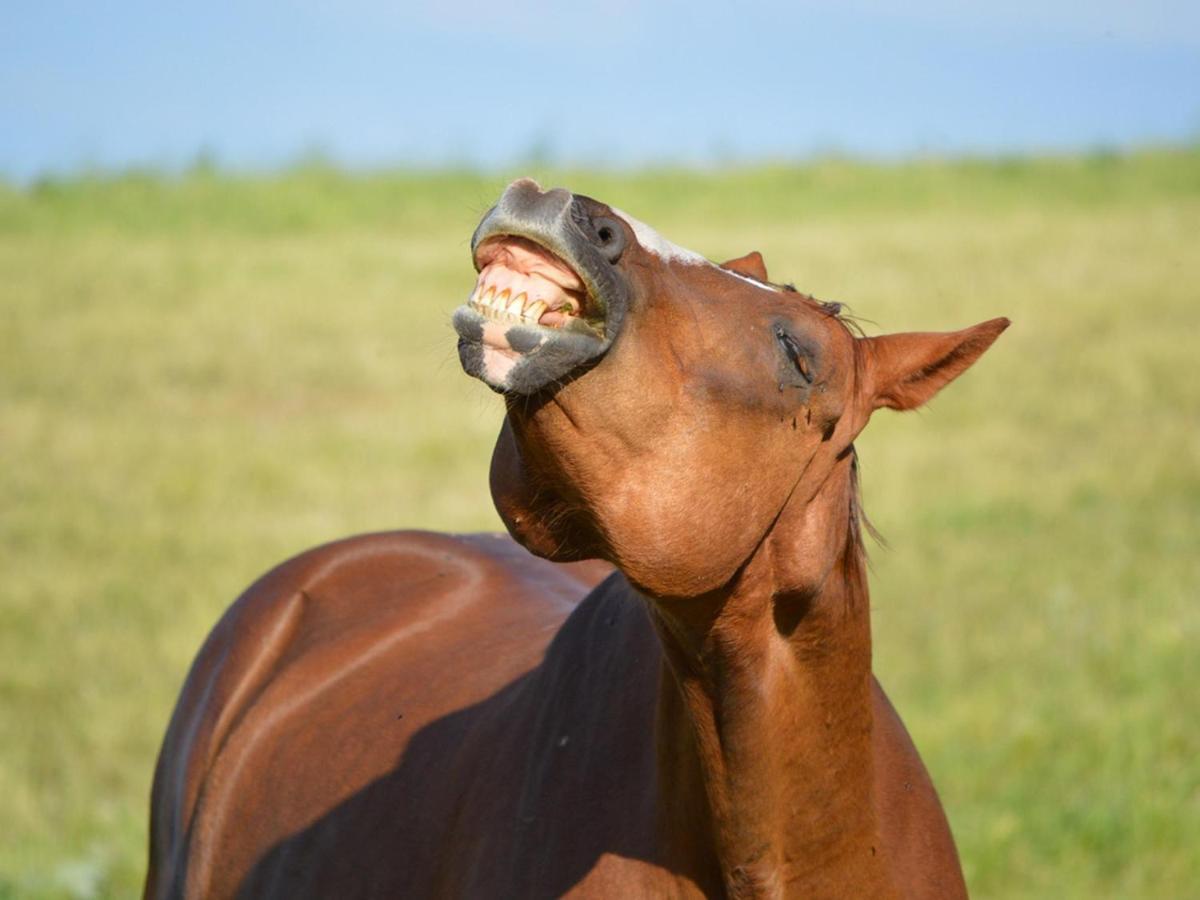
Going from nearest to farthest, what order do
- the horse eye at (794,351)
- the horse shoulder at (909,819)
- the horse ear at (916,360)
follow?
the horse eye at (794,351), the horse ear at (916,360), the horse shoulder at (909,819)

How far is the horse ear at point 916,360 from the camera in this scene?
2.22 meters

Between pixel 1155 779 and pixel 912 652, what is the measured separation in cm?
159

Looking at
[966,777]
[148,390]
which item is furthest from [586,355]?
[148,390]

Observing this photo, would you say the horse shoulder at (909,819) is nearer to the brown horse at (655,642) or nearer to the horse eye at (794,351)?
the brown horse at (655,642)

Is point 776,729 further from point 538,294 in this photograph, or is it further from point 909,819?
point 538,294

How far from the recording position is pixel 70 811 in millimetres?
5387

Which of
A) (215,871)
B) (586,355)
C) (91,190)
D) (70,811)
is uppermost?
(91,190)

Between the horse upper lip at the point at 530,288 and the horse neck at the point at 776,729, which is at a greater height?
the horse upper lip at the point at 530,288

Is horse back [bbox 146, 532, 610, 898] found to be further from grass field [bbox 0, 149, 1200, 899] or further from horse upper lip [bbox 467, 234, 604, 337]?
horse upper lip [bbox 467, 234, 604, 337]

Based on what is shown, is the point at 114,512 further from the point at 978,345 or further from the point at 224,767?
the point at 978,345

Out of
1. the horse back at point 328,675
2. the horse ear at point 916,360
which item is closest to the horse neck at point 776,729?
the horse ear at point 916,360

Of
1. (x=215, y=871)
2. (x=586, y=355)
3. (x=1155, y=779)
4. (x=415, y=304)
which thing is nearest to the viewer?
(x=586, y=355)

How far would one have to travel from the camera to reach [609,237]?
1809mm

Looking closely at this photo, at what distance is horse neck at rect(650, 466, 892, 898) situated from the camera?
2088 mm
